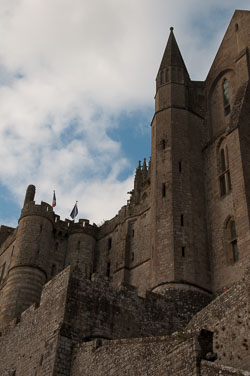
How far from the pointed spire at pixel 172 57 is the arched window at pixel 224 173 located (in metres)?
6.78

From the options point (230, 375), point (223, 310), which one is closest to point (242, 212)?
point (223, 310)

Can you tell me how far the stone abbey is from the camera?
14.6 m

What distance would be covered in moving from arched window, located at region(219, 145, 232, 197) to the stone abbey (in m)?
0.07

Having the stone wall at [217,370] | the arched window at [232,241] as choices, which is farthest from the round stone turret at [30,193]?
the stone wall at [217,370]

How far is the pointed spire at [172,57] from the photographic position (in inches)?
1201

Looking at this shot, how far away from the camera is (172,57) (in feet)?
101

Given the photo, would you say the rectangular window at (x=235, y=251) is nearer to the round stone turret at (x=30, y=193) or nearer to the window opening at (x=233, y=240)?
the window opening at (x=233, y=240)

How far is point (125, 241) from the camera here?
98.2 feet

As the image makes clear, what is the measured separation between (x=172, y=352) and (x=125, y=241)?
18266mm

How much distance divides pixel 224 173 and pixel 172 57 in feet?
29.5

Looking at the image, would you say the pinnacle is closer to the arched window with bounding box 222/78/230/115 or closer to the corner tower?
the corner tower

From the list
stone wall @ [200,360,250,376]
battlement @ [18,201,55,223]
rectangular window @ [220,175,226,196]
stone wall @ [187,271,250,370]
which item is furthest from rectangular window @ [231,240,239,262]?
battlement @ [18,201,55,223]

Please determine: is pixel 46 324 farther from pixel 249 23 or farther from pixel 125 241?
pixel 249 23

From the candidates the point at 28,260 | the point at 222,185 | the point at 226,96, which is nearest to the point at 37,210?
the point at 28,260
